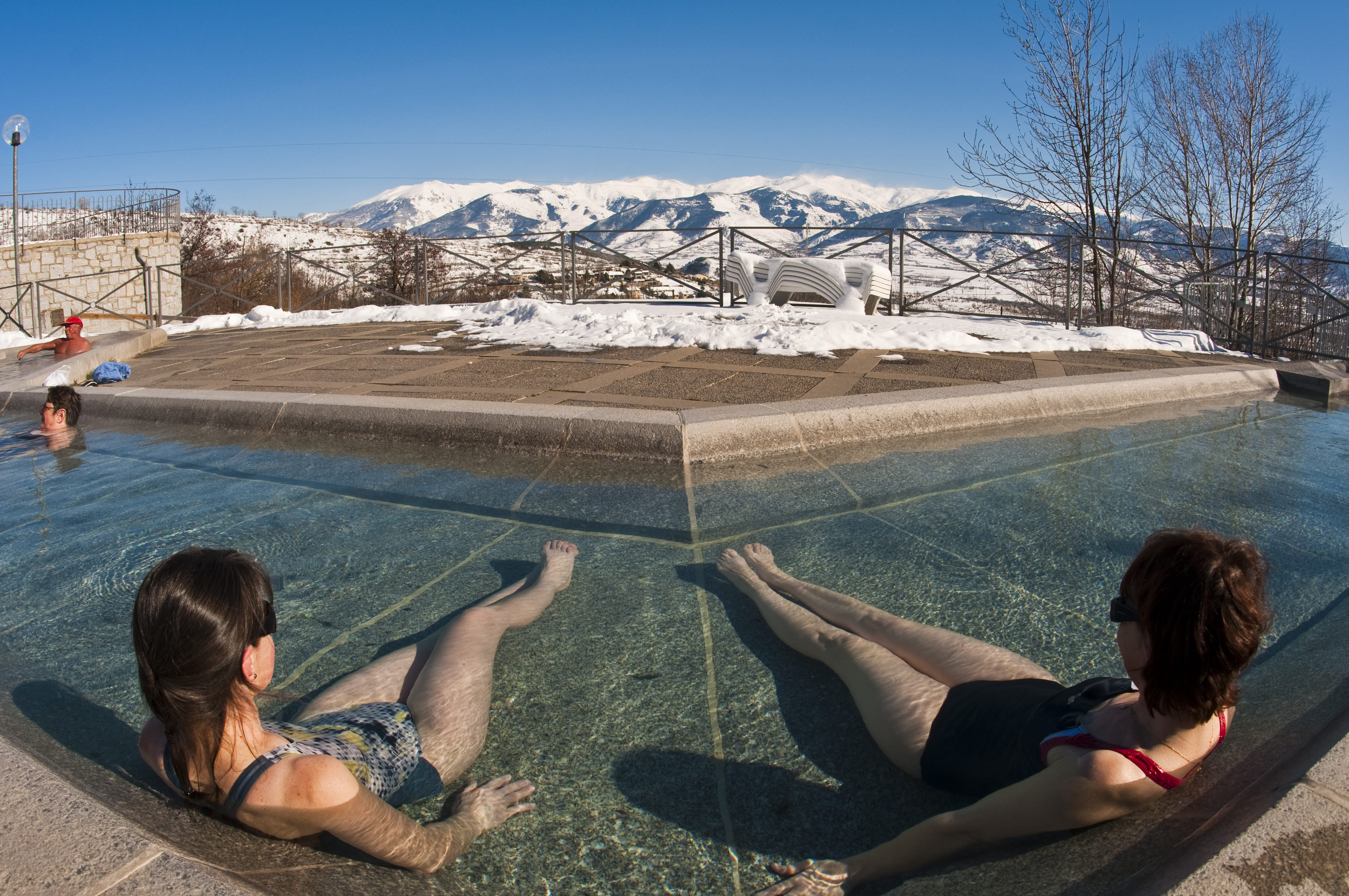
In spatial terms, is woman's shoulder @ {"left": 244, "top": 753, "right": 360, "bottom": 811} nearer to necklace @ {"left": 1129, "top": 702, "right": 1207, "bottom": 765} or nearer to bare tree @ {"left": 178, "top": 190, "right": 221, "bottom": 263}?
necklace @ {"left": 1129, "top": 702, "right": 1207, "bottom": 765}

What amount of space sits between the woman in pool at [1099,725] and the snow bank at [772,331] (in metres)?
5.85

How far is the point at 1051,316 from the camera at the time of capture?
42.7 feet

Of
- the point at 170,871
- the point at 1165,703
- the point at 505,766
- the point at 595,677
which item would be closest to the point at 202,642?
the point at 170,871

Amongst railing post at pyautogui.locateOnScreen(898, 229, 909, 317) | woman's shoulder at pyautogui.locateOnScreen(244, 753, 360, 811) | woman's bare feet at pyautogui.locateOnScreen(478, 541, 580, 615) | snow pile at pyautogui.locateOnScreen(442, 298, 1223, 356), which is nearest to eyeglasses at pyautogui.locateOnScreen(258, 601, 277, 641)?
woman's shoulder at pyautogui.locateOnScreen(244, 753, 360, 811)

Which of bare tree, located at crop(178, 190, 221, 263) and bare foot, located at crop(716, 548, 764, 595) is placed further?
bare tree, located at crop(178, 190, 221, 263)

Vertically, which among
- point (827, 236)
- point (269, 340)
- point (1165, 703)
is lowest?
point (1165, 703)

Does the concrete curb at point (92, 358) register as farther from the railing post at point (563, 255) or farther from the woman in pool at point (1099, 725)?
the woman in pool at point (1099, 725)

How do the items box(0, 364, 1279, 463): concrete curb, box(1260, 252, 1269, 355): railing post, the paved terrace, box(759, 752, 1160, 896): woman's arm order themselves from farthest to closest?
1. box(1260, 252, 1269, 355): railing post
2. the paved terrace
3. box(0, 364, 1279, 463): concrete curb
4. box(759, 752, 1160, 896): woman's arm

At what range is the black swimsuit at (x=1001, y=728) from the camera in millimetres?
1704

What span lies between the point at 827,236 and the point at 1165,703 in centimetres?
18591

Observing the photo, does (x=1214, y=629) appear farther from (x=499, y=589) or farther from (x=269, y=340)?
(x=269, y=340)

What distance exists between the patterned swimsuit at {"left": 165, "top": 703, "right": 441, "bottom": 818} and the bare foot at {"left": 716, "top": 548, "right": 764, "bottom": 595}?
1.19 meters

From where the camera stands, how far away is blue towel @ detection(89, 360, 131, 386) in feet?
24.3

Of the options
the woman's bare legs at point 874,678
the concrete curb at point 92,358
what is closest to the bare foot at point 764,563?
the woman's bare legs at point 874,678
